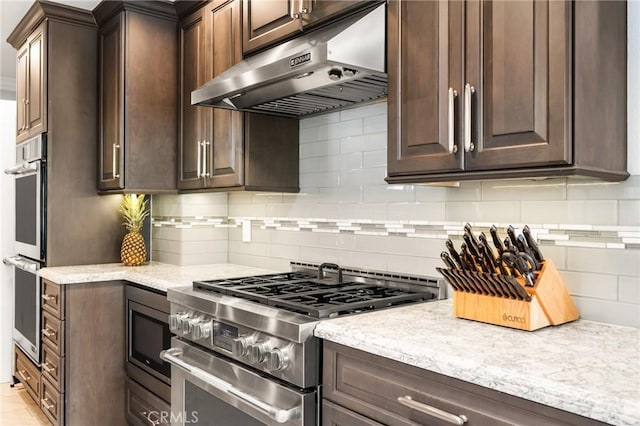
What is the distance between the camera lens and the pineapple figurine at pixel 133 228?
10.6 feet

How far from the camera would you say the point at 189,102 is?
301 centimetres

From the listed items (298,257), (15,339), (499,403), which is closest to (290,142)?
(298,257)

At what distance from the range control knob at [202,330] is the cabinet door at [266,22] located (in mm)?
1219

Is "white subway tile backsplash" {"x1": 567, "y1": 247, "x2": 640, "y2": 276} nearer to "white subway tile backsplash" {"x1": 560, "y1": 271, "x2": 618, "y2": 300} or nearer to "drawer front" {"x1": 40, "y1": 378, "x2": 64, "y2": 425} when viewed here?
"white subway tile backsplash" {"x1": 560, "y1": 271, "x2": 618, "y2": 300}

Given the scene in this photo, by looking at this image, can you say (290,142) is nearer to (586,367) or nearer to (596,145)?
(596,145)

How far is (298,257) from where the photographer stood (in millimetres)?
2781

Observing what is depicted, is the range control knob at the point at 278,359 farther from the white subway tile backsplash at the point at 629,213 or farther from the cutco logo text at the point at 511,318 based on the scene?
the white subway tile backsplash at the point at 629,213

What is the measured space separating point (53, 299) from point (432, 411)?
241 centimetres

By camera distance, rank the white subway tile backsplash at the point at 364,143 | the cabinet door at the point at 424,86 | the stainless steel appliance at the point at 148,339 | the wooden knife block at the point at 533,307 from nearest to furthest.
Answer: the wooden knife block at the point at 533,307
the cabinet door at the point at 424,86
the white subway tile backsplash at the point at 364,143
the stainless steel appliance at the point at 148,339

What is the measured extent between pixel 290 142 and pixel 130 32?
1183mm

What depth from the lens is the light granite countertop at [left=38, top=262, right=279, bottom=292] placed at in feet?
8.66

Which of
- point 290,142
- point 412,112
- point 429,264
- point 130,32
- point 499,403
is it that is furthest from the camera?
point 130,32

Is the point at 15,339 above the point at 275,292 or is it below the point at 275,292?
below

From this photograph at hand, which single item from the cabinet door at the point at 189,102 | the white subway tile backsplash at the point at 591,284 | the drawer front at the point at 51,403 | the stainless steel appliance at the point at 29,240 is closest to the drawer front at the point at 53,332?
the stainless steel appliance at the point at 29,240
